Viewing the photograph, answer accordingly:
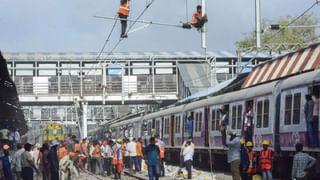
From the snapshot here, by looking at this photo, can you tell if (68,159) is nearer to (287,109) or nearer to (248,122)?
(248,122)

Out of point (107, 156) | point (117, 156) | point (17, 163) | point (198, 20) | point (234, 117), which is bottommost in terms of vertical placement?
point (107, 156)

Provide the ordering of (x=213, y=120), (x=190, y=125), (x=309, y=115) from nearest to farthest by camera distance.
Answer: (x=309, y=115)
(x=213, y=120)
(x=190, y=125)

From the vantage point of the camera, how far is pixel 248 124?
87.6ft

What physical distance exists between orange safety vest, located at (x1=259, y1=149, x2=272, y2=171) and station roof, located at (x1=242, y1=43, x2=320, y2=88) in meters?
5.60

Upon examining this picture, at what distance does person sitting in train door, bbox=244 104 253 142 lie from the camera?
2631cm

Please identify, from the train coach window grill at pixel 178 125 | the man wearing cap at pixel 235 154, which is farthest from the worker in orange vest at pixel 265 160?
the train coach window grill at pixel 178 125

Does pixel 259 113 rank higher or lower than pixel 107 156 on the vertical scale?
higher

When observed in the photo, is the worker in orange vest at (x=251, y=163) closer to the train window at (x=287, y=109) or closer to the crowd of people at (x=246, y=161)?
the crowd of people at (x=246, y=161)

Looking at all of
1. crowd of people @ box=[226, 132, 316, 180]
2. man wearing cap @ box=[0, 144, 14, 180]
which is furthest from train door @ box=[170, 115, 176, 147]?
man wearing cap @ box=[0, 144, 14, 180]

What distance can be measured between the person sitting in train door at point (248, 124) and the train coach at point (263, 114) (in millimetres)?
289

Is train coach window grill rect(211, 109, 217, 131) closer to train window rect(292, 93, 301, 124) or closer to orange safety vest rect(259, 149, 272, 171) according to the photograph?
train window rect(292, 93, 301, 124)

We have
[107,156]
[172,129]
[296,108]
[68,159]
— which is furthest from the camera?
[172,129]

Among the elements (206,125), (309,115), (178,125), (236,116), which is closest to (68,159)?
(236,116)

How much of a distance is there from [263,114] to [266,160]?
14.6ft
